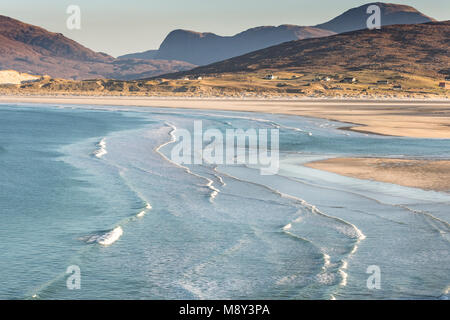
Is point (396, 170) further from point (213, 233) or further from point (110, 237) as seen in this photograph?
point (110, 237)

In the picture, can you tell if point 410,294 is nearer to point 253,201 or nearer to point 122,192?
point 253,201

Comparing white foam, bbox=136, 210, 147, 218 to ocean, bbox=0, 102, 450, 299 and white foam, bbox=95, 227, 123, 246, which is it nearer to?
ocean, bbox=0, 102, 450, 299

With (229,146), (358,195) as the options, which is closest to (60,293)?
(358,195)

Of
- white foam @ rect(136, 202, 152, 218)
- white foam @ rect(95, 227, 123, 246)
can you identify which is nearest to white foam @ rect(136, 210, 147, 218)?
white foam @ rect(136, 202, 152, 218)

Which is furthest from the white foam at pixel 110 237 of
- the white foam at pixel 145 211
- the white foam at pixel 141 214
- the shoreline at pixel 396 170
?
the shoreline at pixel 396 170

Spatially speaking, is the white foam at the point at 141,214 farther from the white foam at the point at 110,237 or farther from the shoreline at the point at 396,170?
the shoreline at the point at 396,170
